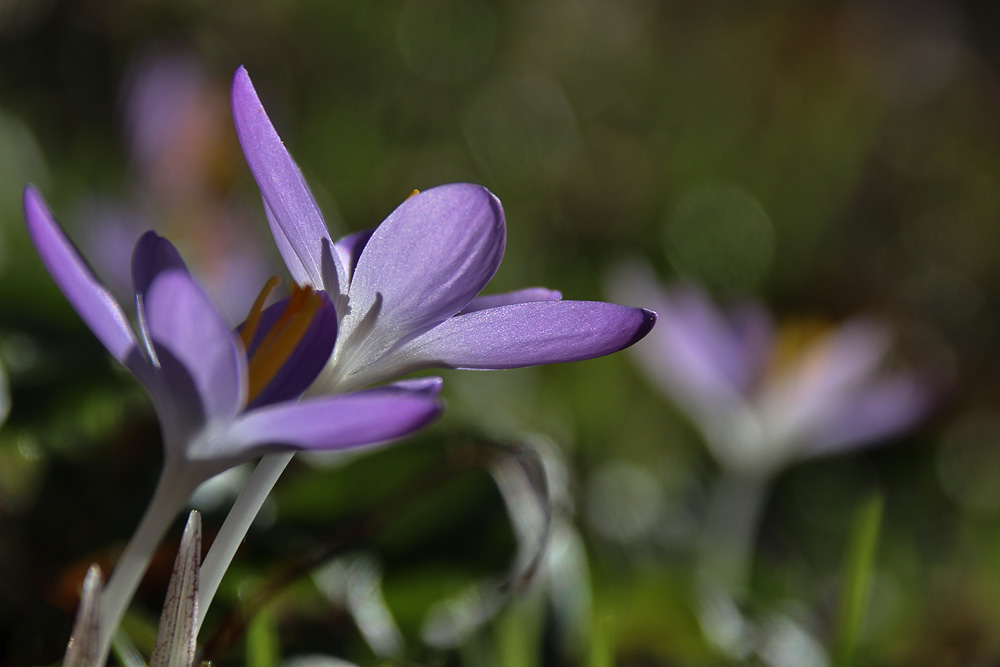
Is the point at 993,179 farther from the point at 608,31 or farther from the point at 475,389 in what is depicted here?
the point at 475,389

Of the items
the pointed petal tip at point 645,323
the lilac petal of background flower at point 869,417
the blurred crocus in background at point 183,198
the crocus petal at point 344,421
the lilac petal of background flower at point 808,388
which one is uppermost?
the crocus petal at point 344,421

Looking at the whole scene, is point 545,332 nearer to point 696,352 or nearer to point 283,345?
point 283,345

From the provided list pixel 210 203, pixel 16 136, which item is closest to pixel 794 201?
pixel 210 203

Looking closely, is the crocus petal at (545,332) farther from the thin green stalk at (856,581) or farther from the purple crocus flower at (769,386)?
the purple crocus flower at (769,386)

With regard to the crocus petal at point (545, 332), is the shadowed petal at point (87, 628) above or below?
below

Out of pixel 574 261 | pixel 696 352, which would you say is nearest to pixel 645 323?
pixel 696 352

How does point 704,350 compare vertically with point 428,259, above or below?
below

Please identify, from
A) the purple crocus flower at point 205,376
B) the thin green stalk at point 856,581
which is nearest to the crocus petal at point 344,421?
the purple crocus flower at point 205,376
